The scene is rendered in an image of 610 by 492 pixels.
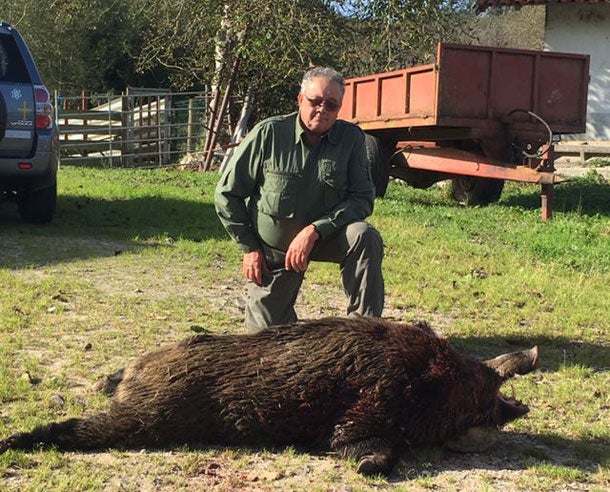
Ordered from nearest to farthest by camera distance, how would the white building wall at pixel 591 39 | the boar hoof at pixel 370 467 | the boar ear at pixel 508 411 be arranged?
the boar hoof at pixel 370 467 → the boar ear at pixel 508 411 → the white building wall at pixel 591 39

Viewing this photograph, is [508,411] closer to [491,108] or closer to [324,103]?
[324,103]

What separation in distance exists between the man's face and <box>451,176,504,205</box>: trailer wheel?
7981 millimetres

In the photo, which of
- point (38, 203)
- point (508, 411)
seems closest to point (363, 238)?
point (508, 411)

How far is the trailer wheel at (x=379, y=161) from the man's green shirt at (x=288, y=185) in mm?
7433

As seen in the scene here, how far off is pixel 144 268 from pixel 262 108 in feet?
40.8

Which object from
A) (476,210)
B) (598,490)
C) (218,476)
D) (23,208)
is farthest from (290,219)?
(476,210)

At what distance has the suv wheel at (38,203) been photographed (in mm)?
8500

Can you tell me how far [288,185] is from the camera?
4266 mm

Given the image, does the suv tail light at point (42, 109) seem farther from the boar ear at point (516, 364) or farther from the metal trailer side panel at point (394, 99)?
the boar ear at point (516, 364)

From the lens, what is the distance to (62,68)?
1095 inches

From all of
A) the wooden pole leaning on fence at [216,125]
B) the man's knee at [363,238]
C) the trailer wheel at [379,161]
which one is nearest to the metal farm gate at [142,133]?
the wooden pole leaning on fence at [216,125]

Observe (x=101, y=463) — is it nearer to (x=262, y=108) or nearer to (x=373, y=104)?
(x=373, y=104)

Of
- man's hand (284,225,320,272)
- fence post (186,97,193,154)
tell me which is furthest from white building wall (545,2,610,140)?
man's hand (284,225,320,272)

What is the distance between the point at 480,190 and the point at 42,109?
637cm
